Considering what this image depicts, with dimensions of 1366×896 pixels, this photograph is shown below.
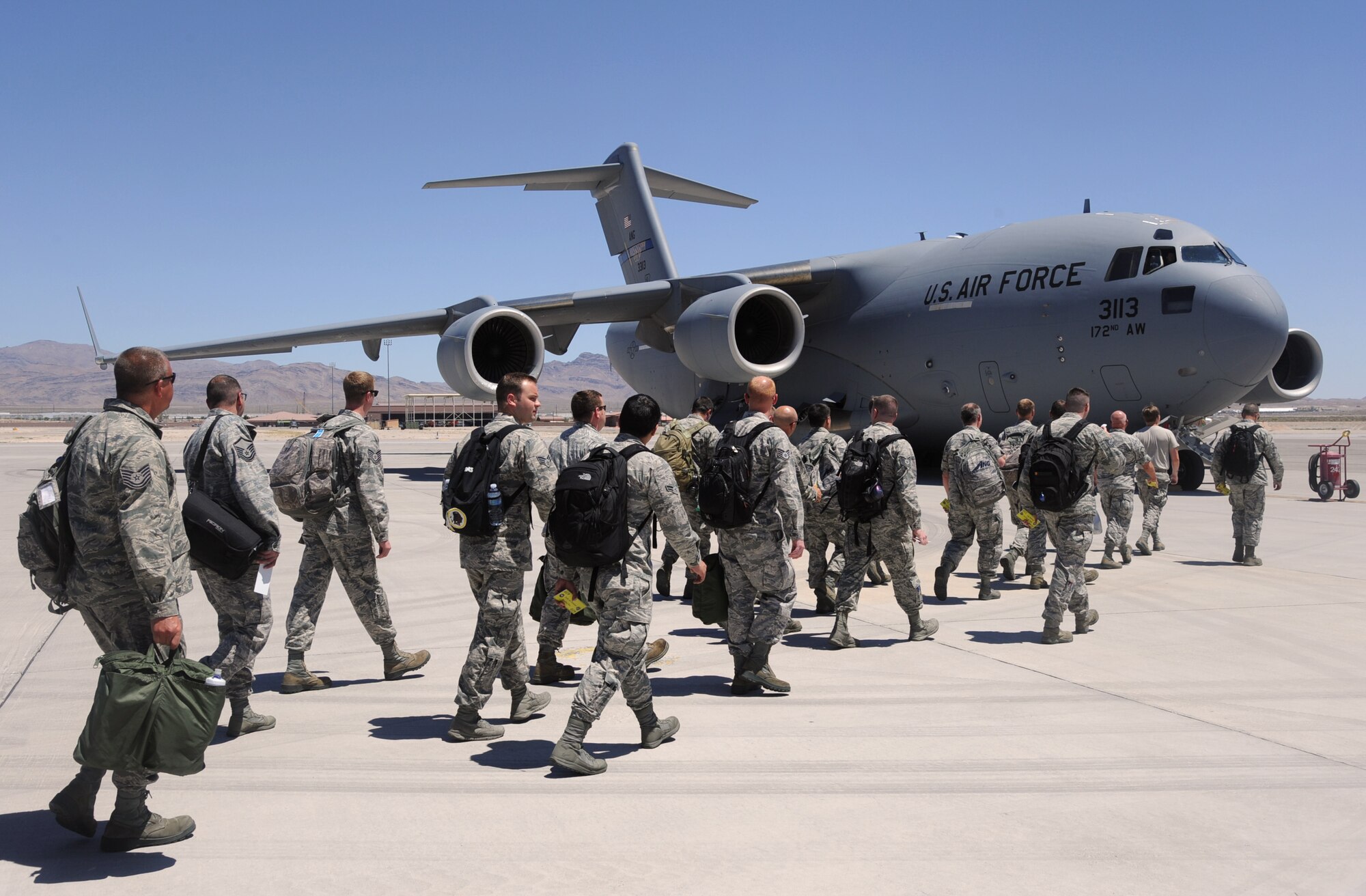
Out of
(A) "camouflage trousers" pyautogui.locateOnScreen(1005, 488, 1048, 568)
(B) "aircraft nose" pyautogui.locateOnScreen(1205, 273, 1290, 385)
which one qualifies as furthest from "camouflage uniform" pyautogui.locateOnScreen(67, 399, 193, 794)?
(B) "aircraft nose" pyautogui.locateOnScreen(1205, 273, 1290, 385)

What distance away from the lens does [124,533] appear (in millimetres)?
3410

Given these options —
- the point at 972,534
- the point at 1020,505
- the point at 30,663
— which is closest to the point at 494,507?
the point at 30,663

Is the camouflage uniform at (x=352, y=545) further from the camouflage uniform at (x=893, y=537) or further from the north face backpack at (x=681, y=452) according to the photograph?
the camouflage uniform at (x=893, y=537)

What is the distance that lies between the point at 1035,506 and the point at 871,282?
11.6 metres

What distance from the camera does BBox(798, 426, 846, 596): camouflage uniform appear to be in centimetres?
743

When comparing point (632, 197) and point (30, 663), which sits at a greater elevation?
point (632, 197)

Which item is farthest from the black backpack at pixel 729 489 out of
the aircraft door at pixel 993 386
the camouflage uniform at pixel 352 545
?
the aircraft door at pixel 993 386

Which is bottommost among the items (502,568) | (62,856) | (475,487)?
(62,856)

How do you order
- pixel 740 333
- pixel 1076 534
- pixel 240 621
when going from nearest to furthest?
pixel 240 621
pixel 1076 534
pixel 740 333

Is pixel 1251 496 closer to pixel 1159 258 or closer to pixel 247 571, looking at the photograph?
pixel 1159 258

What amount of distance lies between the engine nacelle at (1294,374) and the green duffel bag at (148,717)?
16.6 metres

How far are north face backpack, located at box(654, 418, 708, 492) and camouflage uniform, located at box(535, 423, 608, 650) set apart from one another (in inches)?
61.2

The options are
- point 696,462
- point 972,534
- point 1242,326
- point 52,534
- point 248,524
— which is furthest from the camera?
point 1242,326

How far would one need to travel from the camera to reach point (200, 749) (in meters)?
3.37
